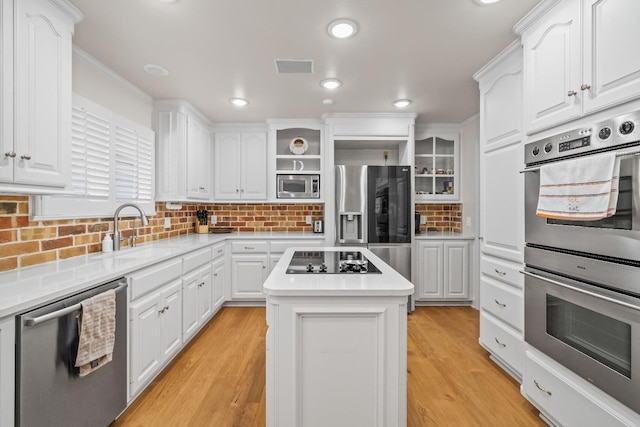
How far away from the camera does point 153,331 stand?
2.12 meters

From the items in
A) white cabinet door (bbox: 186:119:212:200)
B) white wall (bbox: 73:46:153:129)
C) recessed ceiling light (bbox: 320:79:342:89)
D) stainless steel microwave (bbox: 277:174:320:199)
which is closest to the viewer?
white wall (bbox: 73:46:153:129)

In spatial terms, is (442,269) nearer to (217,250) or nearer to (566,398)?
(566,398)

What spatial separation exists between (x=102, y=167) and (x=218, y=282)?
170 cm

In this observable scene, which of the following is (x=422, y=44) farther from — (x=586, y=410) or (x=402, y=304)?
(x=586, y=410)

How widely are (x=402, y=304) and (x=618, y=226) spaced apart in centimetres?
98

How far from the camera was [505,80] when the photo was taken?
89.6 inches

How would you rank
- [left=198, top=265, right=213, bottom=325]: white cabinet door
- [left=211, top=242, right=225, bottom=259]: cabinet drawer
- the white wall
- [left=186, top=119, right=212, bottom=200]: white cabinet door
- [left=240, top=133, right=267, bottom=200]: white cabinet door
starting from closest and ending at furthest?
the white wall, [left=198, top=265, right=213, bottom=325]: white cabinet door, [left=211, top=242, right=225, bottom=259]: cabinet drawer, [left=186, top=119, right=212, bottom=200]: white cabinet door, [left=240, top=133, right=267, bottom=200]: white cabinet door

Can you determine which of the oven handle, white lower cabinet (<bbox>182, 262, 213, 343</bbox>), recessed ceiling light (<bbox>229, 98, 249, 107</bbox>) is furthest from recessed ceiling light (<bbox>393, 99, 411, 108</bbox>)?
white lower cabinet (<bbox>182, 262, 213, 343</bbox>)

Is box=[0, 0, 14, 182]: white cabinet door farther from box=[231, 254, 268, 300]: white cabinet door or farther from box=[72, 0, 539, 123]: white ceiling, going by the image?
box=[231, 254, 268, 300]: white cabinet door

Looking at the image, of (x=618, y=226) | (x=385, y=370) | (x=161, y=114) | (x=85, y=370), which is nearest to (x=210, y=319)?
(x=85, y=370)

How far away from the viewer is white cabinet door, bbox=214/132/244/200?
4.13 metres

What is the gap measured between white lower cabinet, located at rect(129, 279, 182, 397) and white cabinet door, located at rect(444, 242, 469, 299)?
3054 millimetres

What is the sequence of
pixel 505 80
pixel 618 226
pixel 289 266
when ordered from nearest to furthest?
1. pixel 618 226
2. pixel 289 266
3. pixel 505 80

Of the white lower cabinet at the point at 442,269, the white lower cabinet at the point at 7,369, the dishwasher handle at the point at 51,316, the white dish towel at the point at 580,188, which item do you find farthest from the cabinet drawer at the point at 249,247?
the white dish towel at the point at 580,188
